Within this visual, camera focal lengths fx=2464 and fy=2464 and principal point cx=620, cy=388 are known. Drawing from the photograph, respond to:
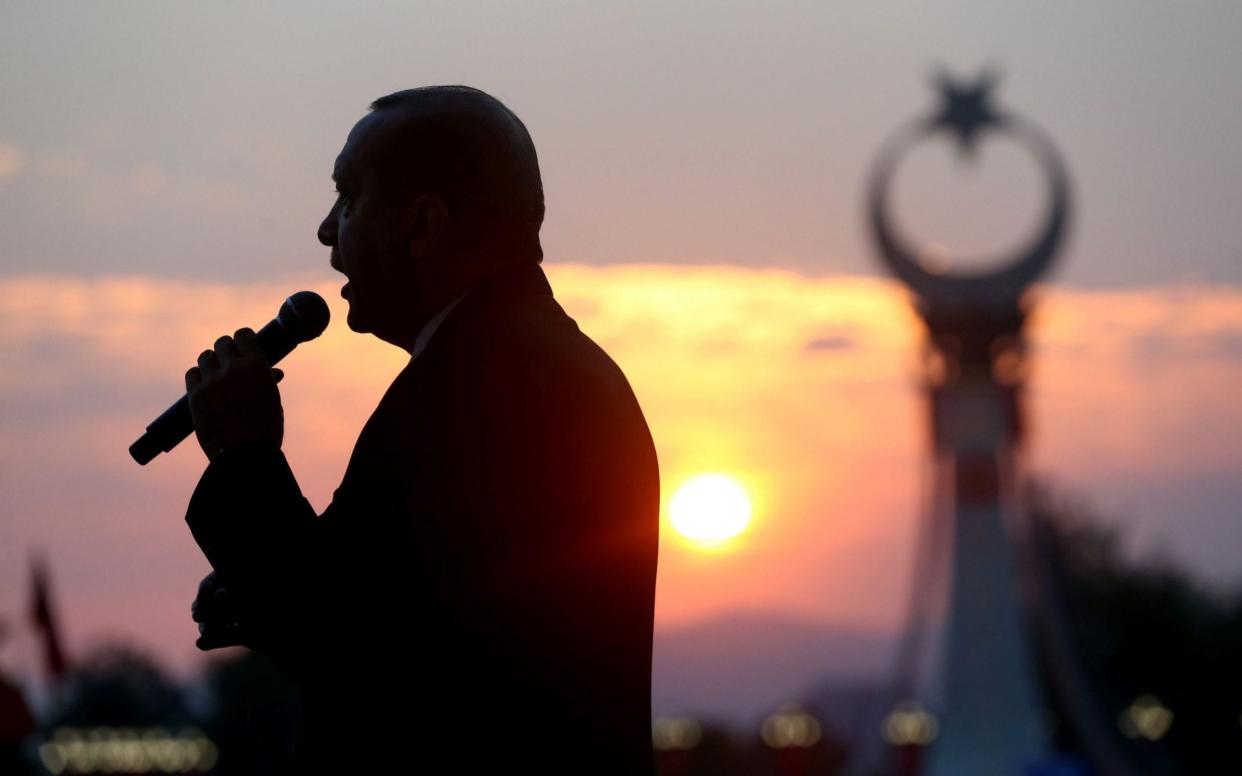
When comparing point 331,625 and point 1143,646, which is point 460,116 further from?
point 1143,646

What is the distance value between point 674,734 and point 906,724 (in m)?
6.96

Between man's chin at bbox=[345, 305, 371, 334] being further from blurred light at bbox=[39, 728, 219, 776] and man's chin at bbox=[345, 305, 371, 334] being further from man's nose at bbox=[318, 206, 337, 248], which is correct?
blurred light at bbox=[39, 728, 219, 776]

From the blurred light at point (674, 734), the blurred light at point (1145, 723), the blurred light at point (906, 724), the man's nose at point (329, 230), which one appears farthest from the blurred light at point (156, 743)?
the man's nose at point (329, 230)

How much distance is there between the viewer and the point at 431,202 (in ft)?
12.3

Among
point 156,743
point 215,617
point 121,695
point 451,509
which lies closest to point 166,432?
point 215,617

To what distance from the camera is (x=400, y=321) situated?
3.83 m

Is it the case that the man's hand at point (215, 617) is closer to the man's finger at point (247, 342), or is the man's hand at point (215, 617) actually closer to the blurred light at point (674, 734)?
the man's finger at point (247, 342)

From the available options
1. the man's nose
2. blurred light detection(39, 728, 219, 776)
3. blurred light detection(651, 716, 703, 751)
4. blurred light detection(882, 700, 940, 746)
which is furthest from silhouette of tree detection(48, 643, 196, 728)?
the man's nose

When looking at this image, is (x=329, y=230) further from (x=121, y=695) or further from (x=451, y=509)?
(x=121, y=695)

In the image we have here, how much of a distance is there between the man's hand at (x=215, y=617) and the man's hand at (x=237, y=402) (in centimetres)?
20

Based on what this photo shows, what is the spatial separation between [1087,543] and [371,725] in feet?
328

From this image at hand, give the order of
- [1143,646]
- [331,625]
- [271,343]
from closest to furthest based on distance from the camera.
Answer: [331,625] → [271,343] → [1143,646]

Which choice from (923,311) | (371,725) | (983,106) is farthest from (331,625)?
(983,106)

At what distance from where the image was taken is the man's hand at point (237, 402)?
11.9 ft
